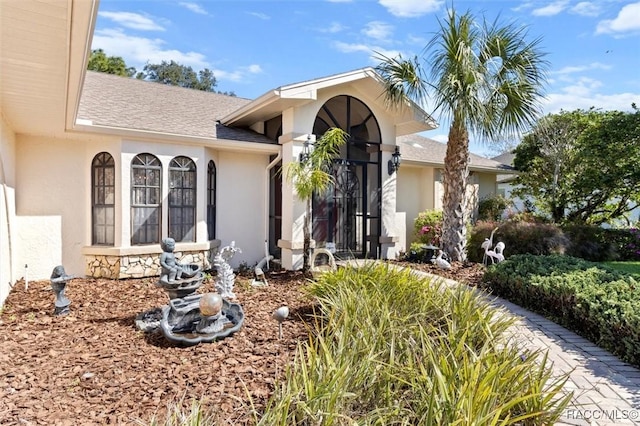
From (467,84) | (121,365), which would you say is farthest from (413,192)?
(121,365)

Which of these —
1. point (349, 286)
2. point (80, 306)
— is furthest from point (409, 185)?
point (80, 306)

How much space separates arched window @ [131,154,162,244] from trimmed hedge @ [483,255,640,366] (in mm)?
8322

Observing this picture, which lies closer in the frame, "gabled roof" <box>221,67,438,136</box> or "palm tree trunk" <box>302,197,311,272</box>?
"gabled roof" <box>221,67,438,136</box>

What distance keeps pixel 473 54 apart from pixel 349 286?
7595mm

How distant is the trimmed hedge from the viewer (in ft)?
16.6

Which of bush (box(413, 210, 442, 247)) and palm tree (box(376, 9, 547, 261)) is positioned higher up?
palm tree (box(376, 9, 547, 261))

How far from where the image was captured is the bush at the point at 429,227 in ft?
41.6

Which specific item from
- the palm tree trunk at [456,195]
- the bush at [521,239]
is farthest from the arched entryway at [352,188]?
the bush at [521,239]

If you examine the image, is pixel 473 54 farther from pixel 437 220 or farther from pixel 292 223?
pixel 292 223

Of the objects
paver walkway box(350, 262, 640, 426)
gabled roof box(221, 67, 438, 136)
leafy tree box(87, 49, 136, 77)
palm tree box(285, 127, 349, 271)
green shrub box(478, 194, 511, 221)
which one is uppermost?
leafy tree box(87, 49, 136, 77)

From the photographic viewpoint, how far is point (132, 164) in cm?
Result: 930

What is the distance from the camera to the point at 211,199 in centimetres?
1084

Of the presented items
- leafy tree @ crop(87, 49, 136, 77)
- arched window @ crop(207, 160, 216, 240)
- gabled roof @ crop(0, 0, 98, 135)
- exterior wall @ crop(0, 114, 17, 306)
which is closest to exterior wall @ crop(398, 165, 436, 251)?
arched window @ crop(207, 160, 216, 240)

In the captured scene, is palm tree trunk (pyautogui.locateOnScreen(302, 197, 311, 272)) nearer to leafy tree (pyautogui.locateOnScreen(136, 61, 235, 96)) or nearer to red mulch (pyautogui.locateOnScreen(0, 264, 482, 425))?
red mulch (pyautogui.locateOnScreen(0, 264, 482, 425))
